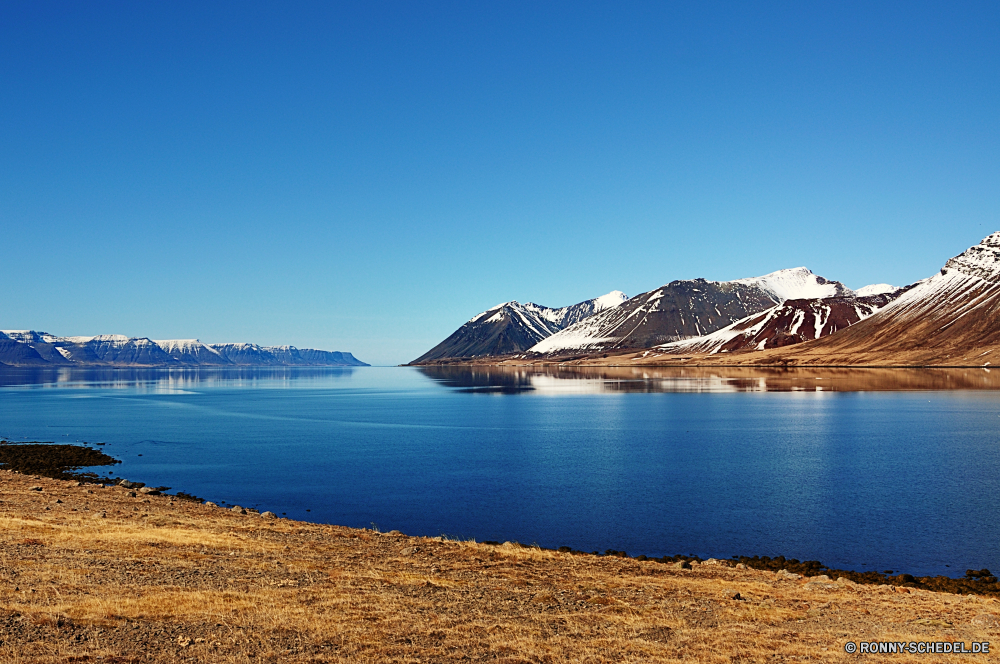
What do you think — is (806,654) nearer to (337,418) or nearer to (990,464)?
(990,464)

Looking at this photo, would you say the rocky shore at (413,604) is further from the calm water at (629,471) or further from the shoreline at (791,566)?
the calm water at (629,471)

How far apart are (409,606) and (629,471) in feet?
129

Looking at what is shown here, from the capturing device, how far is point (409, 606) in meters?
22.5

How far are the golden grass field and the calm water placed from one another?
30.4 feet

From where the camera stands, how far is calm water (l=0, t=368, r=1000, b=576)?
3900cm

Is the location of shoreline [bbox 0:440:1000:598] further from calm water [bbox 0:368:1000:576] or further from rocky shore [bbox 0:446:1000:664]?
calm water [bbox 0:368:1000:576]

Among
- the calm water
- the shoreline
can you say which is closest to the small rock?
the shoreline

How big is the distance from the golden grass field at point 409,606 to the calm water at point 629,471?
9259mm

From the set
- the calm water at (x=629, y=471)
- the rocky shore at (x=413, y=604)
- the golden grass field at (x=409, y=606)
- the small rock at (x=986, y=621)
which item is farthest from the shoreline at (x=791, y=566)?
the small rock at (x=986, y=621)

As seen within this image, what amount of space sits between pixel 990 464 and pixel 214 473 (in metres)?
65.4

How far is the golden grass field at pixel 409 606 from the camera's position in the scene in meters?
18.5

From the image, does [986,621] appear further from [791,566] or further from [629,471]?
[629,471]

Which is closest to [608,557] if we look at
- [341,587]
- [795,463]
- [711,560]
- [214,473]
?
[711,560]

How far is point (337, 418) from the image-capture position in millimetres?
119062
